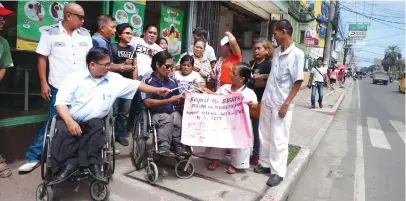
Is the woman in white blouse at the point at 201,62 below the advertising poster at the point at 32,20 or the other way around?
below

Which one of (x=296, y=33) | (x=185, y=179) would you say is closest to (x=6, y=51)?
(x=185, y=179)

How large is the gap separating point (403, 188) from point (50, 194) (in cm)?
418

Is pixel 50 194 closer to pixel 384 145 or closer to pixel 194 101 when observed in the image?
pixel 194 101

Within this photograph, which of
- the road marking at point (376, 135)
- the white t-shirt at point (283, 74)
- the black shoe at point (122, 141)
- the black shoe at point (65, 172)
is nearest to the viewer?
the black shoe at point (65, 172)

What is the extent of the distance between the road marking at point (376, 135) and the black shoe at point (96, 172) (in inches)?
223

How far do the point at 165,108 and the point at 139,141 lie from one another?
0.46 m

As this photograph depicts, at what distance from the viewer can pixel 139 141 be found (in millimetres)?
3363

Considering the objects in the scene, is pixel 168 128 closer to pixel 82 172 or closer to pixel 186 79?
pixel 186 79

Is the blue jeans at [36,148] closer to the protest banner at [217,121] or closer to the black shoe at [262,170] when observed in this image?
the protest banner at [217,121]

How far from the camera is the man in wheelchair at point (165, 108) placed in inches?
128

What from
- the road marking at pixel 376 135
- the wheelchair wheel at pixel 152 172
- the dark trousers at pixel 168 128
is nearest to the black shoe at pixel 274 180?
the dark trousers at pixel 168 128

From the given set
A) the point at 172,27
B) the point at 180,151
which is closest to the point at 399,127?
the point at 172,27

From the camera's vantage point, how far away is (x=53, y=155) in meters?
2.53

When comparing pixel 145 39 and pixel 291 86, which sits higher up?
pixel 145 39
